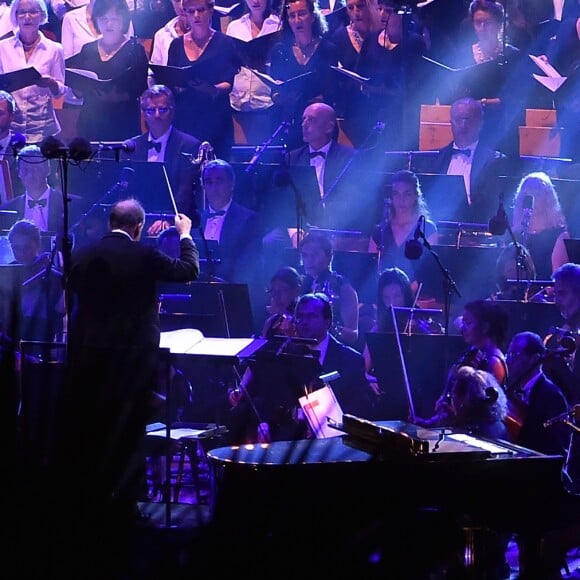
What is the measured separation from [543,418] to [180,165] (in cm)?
508

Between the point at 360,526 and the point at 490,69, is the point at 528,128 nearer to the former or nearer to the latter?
the point at 490,69

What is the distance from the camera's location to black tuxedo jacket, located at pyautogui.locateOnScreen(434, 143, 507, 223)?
366 inches

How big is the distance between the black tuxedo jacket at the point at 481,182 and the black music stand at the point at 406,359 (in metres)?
2.75

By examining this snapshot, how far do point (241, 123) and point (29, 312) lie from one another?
3.70m

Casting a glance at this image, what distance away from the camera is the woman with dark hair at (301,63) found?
33.7ft

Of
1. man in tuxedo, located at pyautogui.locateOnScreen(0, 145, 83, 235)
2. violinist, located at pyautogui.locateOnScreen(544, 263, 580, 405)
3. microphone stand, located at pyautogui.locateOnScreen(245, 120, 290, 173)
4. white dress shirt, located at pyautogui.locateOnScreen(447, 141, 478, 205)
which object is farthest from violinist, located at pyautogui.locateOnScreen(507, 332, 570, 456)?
man in tuxedo, located at pyautogui.locateOnScreen(0, 145, 83, 235)

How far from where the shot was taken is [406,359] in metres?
6.65

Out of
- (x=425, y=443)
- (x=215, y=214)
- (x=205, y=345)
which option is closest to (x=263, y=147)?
(x=215, y=214)

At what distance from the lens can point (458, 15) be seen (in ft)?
34.2

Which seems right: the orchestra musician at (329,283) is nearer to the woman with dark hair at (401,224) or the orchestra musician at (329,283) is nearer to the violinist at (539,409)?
the woman with dark hair at (401,224)

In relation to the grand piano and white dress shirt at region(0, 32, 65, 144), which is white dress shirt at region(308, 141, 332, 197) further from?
the grand piano

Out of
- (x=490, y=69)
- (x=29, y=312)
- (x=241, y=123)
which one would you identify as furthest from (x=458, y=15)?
(x=29, y=312)

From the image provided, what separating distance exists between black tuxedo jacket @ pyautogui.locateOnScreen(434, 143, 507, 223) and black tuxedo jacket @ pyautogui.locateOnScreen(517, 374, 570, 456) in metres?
3.83

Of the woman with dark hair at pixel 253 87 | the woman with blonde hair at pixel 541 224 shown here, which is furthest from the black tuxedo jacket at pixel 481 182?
the woman with dark hair at pixel 253 87
